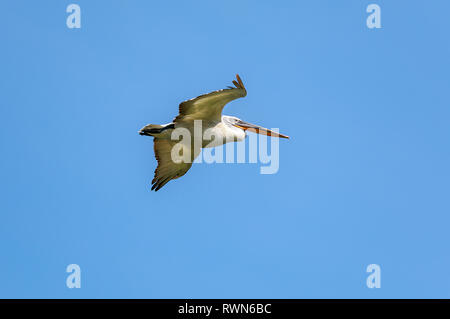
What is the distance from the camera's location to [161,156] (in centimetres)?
1090

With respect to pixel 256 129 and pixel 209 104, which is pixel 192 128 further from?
pixel 256 129

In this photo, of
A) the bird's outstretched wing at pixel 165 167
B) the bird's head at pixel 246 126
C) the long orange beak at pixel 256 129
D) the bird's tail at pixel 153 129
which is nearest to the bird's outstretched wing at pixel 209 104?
the bird's tail at pixel 153 129

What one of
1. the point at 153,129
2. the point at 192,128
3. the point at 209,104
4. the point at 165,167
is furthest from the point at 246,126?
the point at 153,129

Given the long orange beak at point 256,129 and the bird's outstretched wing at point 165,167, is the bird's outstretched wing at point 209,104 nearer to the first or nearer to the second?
the bird's outstretched wing at point 165,167

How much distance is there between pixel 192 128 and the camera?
10297 millimetres

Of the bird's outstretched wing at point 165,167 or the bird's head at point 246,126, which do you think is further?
the bird's head at point 246,126

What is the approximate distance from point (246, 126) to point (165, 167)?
185 centimetres

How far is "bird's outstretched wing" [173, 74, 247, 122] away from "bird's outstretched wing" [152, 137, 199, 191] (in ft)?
2.74

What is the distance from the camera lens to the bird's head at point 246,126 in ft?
36.6
